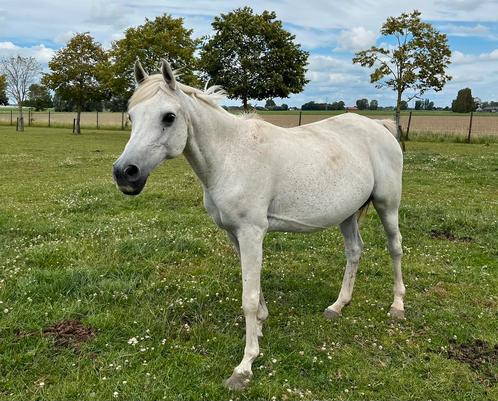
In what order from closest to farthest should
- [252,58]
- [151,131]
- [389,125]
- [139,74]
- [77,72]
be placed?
[151,131] < [139,74] < [389,125] < [252,58] < [77,72]

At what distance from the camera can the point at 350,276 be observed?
5.70 m

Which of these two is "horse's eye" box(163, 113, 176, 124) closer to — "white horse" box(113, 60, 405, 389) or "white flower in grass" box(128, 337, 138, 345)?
"white horse" box(113, 60, 405, 389)

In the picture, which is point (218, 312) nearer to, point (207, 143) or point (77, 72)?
point (207, 143)

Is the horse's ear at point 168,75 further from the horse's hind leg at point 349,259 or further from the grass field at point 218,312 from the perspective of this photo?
the horse's hind leg at point 349,259

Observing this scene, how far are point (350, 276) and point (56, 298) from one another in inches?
143

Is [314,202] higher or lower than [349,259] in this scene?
higher

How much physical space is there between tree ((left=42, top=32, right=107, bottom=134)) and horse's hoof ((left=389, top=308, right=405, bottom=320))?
43201 millimetres

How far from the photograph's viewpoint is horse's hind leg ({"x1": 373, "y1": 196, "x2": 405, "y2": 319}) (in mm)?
5480

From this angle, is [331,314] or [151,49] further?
[151,49]

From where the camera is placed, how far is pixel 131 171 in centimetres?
342

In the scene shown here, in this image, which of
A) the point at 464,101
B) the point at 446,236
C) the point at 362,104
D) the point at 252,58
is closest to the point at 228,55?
the point at 252,58

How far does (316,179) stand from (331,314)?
1788mm

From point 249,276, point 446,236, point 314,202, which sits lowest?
point 446,236

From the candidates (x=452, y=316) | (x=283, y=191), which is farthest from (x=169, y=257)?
(x=452, y=316)
